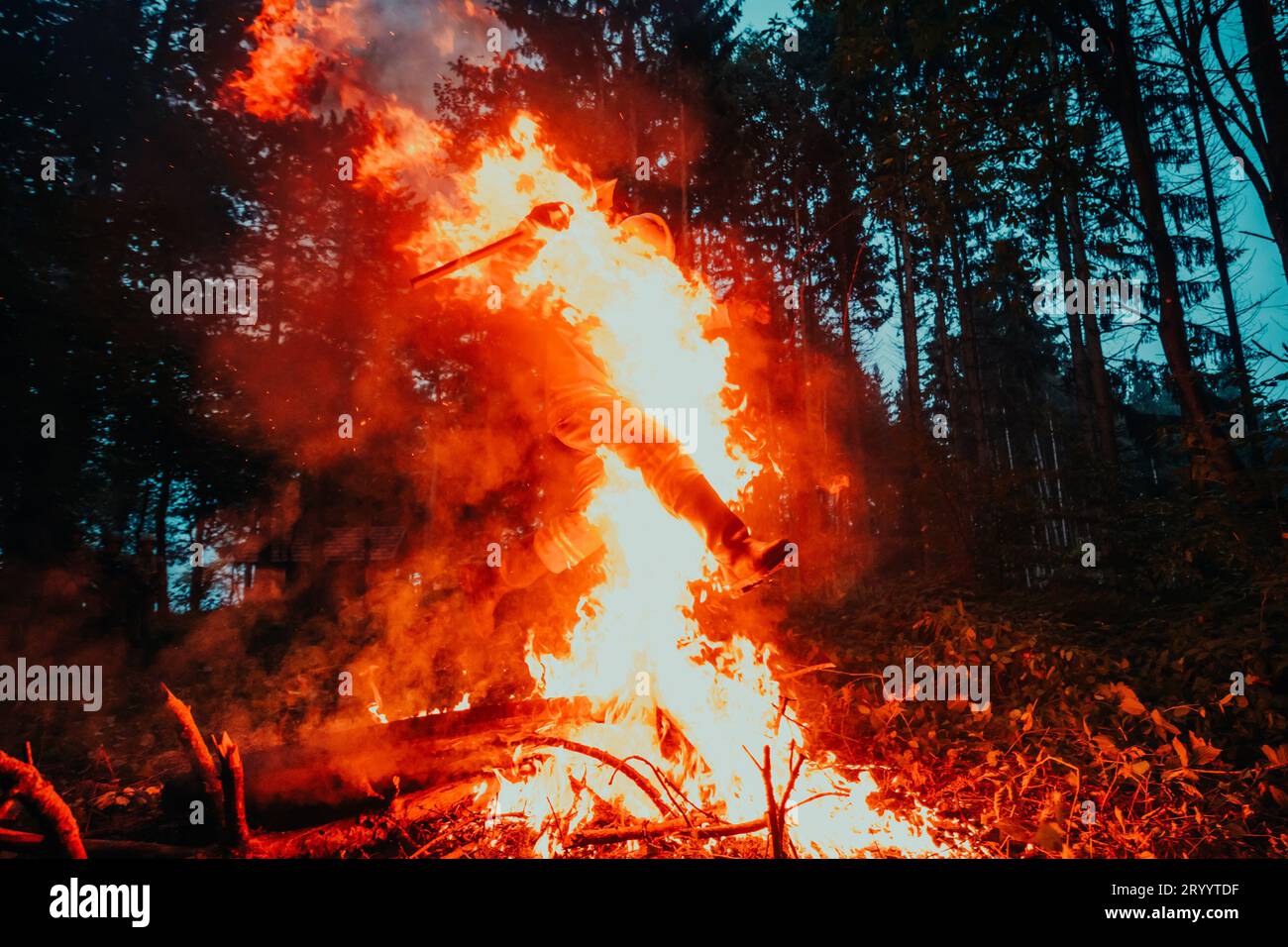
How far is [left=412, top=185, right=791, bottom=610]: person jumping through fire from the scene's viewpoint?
3.17 meters

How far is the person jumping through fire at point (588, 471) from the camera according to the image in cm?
317

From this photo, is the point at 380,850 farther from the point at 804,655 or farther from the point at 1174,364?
the point at 1174,364

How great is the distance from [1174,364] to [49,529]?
59.4 ft

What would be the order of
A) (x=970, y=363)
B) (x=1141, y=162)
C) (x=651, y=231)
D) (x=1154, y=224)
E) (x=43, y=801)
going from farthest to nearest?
(x=970, y=363), (x=1141, y=162), (x=1154, y=224), (x=651, y=231), (x=43, y=801)

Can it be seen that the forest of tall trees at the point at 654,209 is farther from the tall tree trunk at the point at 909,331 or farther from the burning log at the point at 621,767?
the burning log at the point at 621,767

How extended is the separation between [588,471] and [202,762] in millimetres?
2946

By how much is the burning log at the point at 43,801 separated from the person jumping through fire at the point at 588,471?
9.14ft

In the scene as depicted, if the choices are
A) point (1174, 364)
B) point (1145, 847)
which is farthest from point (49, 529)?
point (1174, 364)

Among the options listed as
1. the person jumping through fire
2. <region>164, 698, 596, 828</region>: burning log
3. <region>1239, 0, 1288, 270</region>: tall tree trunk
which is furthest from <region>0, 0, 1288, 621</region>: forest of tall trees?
<region>164, 698, 596, 828</region>: burning log

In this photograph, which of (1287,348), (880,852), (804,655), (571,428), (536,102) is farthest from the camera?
(536,102)

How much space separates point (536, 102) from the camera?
1328 cm

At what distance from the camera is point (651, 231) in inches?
190

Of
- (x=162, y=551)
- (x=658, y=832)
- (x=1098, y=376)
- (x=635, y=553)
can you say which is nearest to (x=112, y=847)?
(x=658, y=832)

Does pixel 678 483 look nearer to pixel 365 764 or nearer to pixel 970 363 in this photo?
pixel 365 764
